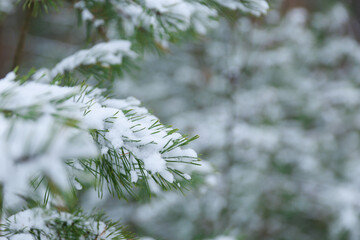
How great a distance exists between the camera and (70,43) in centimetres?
609

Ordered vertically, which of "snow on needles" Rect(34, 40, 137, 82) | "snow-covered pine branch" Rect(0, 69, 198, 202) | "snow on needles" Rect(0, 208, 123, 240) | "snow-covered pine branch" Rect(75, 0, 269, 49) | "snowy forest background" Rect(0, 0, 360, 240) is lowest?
"snow on needles" Rect(0, 208, 123, 240)

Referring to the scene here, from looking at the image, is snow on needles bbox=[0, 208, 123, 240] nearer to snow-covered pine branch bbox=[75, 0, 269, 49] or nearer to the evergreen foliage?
the evergreen foliage

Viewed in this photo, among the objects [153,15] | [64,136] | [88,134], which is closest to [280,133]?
[153,15]

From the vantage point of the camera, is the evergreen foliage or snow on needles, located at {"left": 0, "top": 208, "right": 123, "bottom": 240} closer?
the evergreen foliage

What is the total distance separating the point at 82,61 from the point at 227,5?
62cm

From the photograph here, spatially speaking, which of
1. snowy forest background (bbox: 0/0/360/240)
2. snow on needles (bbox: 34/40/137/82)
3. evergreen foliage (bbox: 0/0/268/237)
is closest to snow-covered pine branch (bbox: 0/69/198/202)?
evergreen foliage (bbox: 0/0/268/237)

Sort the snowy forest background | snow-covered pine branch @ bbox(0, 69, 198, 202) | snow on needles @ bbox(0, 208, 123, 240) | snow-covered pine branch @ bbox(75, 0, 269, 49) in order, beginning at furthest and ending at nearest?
the snowy forest background < snow-covered pine branch @ bbox(75, 0, 269, 49) < snow on needles @ bbox(0, 208, 123, 240) < snow-covered pine branch @ bbox(0, 69, 198, 202)

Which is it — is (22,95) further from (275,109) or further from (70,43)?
(70,43)

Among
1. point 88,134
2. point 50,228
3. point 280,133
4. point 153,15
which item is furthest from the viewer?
point 280,133

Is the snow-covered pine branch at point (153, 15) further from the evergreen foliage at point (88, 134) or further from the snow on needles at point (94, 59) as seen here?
the snow on needles at point (94, 59)

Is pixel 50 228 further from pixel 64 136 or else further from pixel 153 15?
pixel 153 15

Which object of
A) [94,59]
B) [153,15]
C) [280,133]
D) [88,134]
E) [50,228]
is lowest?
[50,228]

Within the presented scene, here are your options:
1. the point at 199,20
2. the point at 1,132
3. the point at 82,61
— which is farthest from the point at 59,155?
the point at 199,20

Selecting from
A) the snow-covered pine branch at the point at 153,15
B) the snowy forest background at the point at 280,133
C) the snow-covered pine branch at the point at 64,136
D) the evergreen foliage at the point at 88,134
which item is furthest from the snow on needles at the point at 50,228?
the snowy forest background at the point at 280,133
